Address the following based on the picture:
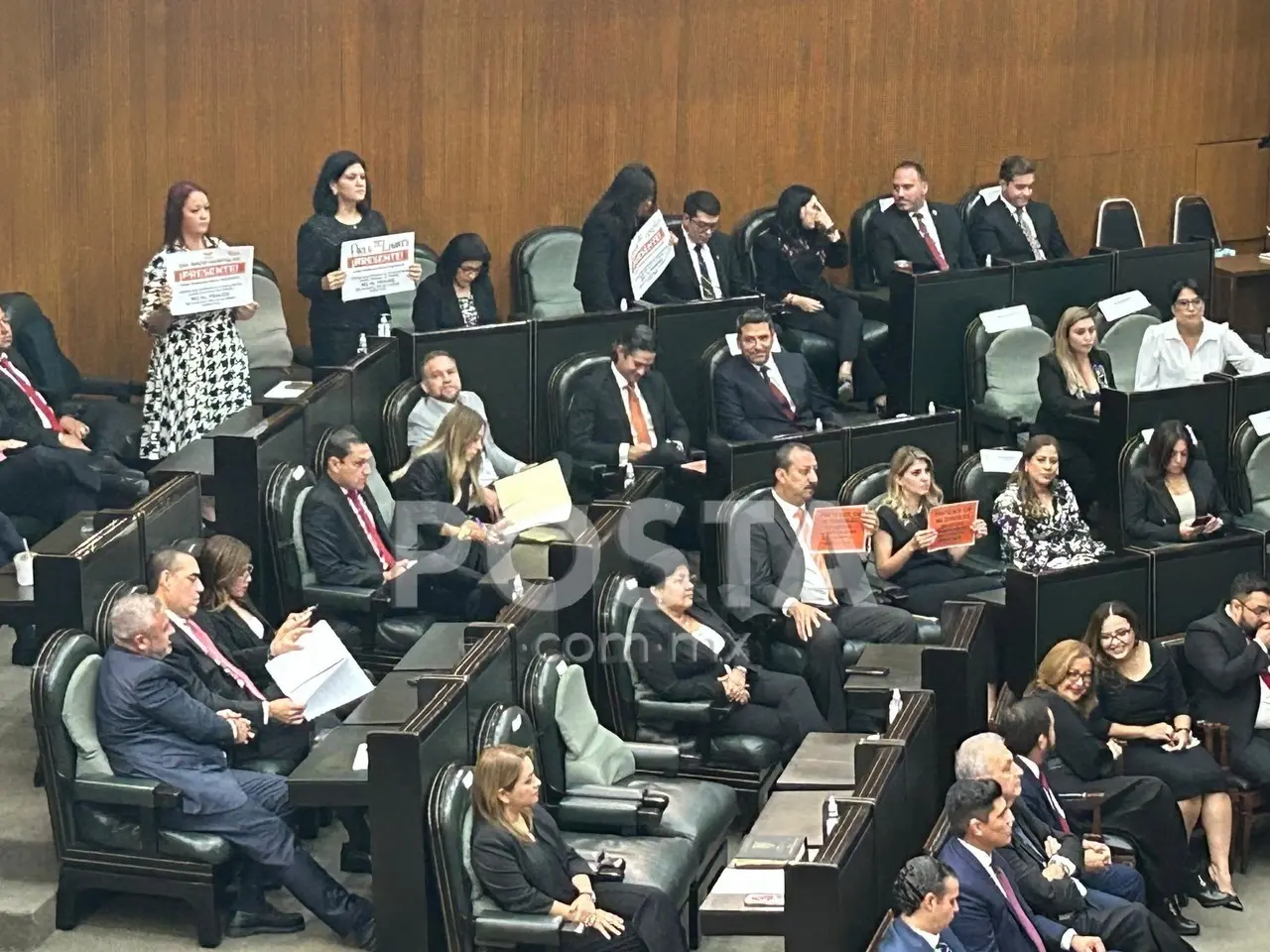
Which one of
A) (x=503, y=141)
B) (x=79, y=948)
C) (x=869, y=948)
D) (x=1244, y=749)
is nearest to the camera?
(x=869, y=948)

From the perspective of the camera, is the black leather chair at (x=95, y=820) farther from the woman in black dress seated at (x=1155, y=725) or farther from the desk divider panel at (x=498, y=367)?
the woman in black dress seated at (x=1155, y=725)

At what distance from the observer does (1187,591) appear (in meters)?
7.62

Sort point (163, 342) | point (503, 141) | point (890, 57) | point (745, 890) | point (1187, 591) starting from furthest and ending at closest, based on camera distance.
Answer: point (890, 57) → point (503, 141) → point (163, 342) → point (1187, 591) → point (745, 890)

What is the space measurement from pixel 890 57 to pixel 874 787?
19.4ft

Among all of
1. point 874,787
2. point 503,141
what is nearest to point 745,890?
point 874,787

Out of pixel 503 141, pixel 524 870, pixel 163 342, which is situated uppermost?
pixel 503 141

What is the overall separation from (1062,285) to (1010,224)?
561 mm

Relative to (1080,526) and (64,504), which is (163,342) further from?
(1080,526)

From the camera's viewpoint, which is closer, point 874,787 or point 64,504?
point 874,787

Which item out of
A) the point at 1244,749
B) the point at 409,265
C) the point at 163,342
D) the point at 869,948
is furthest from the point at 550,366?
the point at 869,948

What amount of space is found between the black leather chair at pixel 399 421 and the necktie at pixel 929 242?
2.95 metres

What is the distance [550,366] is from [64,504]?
1.96 meters

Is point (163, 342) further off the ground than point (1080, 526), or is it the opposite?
point (163, 342)

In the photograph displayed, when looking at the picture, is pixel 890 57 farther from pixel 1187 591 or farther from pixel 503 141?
pixel 1187 591
